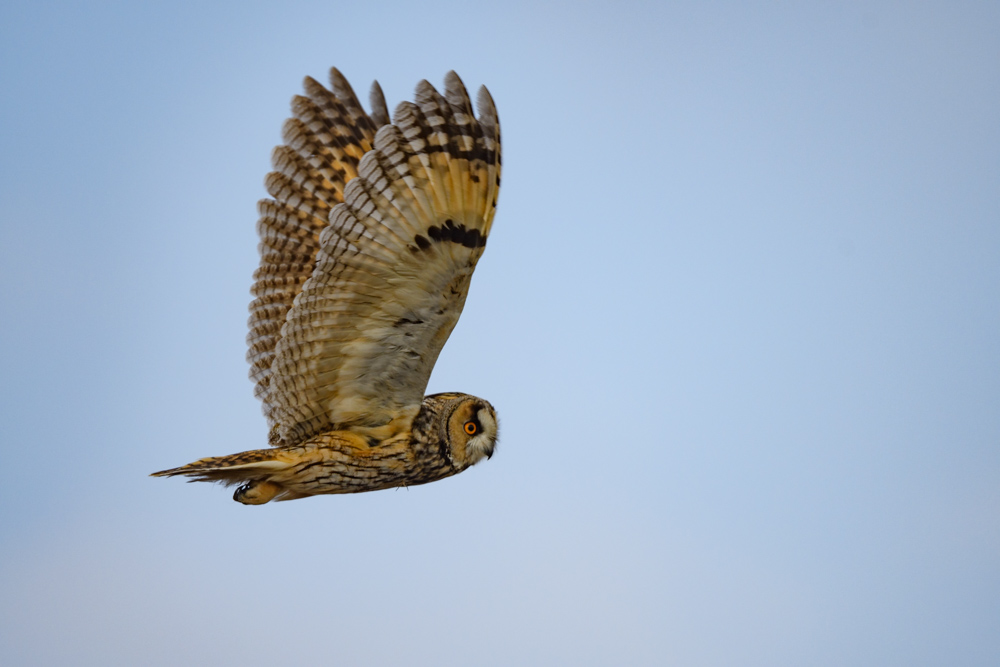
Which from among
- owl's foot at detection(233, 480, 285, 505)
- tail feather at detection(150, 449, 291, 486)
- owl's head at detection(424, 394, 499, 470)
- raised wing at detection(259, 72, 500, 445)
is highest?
raised wing at detection(259, 72, 500, 445)

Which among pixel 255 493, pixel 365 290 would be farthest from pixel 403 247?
pixel 255 493

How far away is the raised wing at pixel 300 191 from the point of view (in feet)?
17.3

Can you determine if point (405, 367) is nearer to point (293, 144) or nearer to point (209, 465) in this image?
point (209, 465)

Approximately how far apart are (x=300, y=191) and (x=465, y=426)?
177cm

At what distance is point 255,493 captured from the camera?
4.47 m

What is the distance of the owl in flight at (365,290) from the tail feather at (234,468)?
12mm

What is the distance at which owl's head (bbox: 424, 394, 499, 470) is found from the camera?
4773 mm

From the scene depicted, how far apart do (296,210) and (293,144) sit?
389 millimetres

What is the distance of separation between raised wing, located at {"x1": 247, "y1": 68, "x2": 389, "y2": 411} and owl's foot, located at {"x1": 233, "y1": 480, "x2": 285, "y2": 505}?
100cm

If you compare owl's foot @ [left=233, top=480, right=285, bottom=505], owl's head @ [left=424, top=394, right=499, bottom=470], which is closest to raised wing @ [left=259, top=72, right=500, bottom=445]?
owl's head @ [left=424, top=394, right=499, bottom=470]

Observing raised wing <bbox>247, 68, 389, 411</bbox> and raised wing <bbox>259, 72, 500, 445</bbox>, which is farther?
raised wing <bbox>247, 68, 389, 411</bbox>

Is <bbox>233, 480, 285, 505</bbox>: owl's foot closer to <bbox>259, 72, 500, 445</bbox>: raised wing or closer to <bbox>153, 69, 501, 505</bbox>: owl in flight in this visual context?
<bbox>153, 69, 501, 505</bbox>: owl in flight

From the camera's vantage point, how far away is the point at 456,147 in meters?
4.05

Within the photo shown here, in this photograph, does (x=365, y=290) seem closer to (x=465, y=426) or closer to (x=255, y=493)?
(x=465, y=426)
